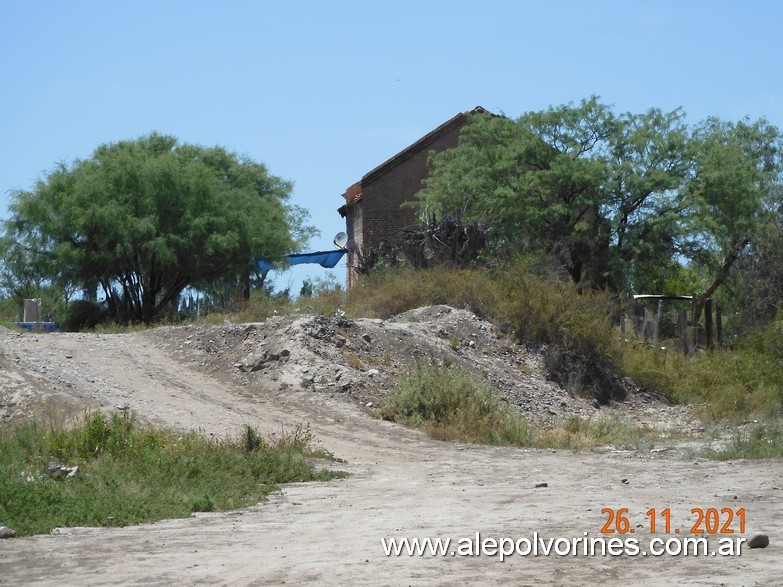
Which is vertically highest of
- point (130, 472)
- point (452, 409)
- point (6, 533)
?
point (452, 409)

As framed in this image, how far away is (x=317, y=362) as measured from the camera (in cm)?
2205

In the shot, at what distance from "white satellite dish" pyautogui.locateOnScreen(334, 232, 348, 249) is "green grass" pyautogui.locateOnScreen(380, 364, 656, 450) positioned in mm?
25493

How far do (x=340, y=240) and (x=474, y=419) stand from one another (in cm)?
2856

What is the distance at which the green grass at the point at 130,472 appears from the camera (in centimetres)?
1020

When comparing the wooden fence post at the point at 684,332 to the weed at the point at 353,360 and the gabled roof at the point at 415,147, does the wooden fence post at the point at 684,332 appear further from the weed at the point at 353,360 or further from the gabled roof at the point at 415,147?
the gabled roof at the point at 415,147

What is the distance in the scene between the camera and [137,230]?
3125 centimetres

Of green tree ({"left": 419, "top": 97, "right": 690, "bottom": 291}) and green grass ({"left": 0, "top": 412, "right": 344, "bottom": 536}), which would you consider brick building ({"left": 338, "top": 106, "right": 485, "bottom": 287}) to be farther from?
green grass ({"left": 0, "top": 412, "right": 344, "bottom": 536})

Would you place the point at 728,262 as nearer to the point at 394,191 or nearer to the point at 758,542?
the point at 394,191

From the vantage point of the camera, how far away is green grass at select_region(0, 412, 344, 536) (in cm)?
1020

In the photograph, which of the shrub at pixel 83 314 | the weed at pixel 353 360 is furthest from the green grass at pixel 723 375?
the shrub at pixel 83 314

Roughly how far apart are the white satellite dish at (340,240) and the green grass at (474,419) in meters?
25.5

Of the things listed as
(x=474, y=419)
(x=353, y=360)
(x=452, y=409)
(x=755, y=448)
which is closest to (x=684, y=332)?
(x=353, y=360)

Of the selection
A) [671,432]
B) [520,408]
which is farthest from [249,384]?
[671,432]

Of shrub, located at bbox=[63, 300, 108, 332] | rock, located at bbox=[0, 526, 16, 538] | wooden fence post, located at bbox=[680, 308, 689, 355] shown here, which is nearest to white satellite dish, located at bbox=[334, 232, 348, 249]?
shrub, located at bbox=[63, 300, 108, 332]
